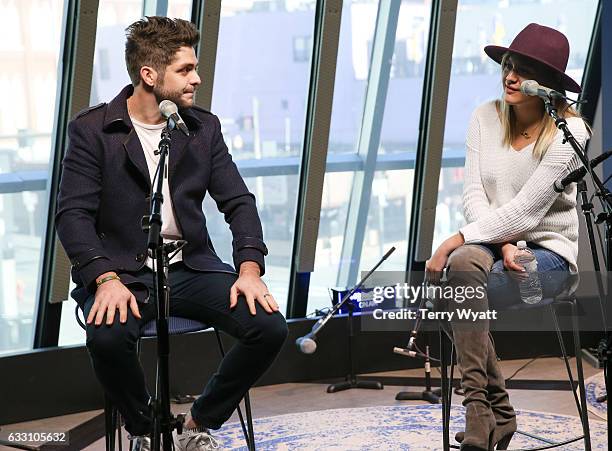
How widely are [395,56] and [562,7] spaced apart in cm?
120

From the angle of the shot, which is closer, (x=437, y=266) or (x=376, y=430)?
(x=437, y=266)

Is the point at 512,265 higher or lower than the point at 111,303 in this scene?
higher

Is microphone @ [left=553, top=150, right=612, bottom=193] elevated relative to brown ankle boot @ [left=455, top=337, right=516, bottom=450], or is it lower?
elevated

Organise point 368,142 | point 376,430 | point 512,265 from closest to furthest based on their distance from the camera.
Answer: point 512,265
point 376,430
point 368,142

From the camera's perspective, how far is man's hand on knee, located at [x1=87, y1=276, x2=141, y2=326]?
3.05 metres

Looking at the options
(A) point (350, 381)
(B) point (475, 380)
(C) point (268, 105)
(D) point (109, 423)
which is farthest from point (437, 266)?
(C) point (268, 105)

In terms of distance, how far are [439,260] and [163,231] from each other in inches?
38.0

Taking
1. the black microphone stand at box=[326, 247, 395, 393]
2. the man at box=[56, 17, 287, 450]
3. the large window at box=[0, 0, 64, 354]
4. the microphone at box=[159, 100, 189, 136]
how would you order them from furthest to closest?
the black microphone stand at box=[326, 247, 395, 393] < the large window at box=[0, 0, 64, 354] < the man at box=[56, 17, 287, 450] < the microphone at box=[159, 100, 189, 136]

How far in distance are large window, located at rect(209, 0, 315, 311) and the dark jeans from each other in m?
2.35

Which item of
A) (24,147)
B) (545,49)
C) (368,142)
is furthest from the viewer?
(368,142)

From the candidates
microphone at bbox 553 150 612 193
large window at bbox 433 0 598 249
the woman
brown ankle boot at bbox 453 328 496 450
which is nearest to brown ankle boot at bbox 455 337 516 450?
the woman

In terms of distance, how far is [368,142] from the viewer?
605 cm

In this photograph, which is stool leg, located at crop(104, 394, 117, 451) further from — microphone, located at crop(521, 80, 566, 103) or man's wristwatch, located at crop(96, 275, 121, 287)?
microphone, located at crop(521, 80, 566, 103)

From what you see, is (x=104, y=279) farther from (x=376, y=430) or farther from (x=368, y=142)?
(x=368, y=142)
